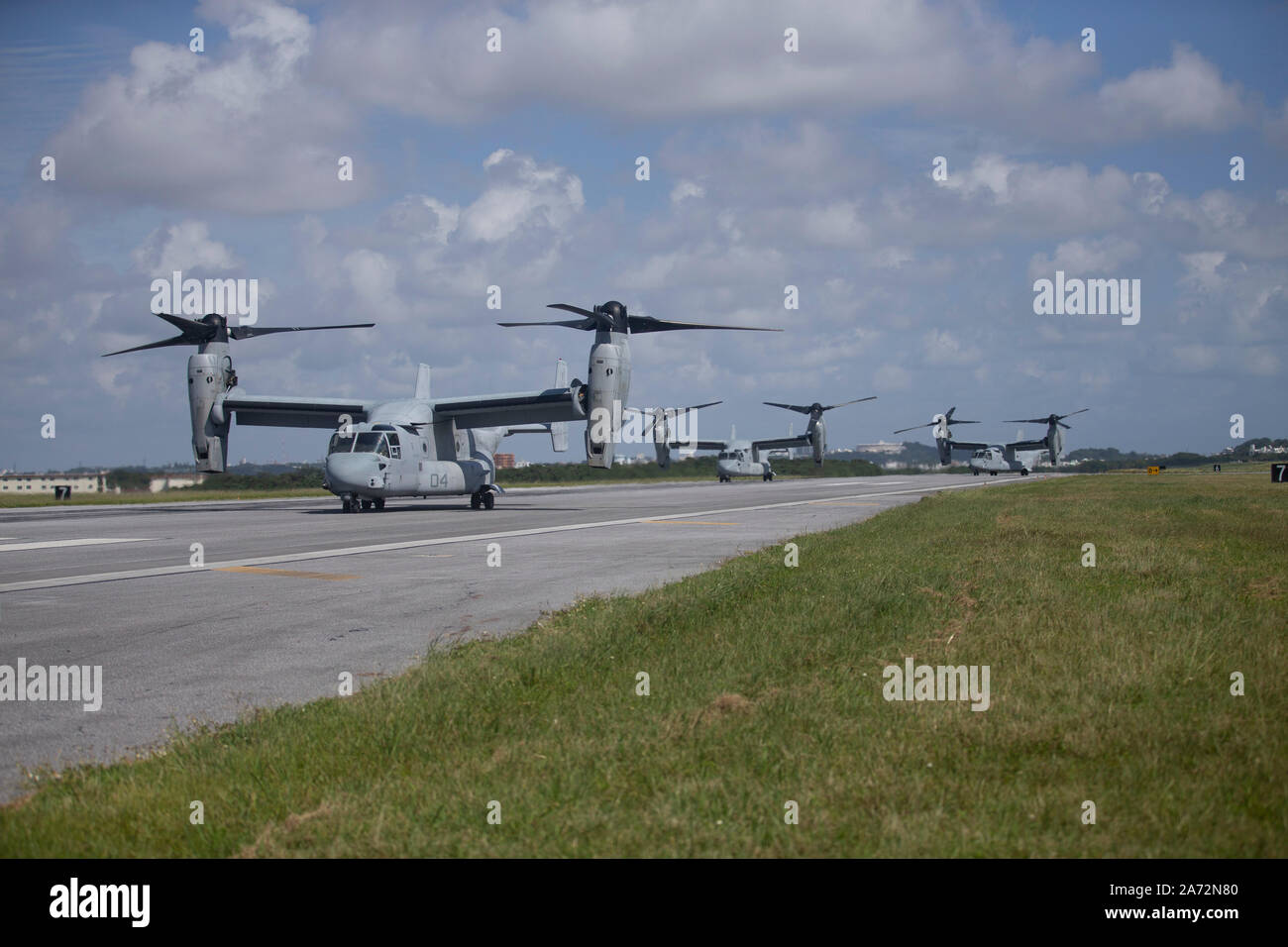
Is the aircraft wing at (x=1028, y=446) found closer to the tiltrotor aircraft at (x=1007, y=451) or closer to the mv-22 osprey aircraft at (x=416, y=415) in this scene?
the tiltrotor aircraft at (x=1007, y=451)

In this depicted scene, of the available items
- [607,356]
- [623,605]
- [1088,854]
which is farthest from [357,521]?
[1088,854]

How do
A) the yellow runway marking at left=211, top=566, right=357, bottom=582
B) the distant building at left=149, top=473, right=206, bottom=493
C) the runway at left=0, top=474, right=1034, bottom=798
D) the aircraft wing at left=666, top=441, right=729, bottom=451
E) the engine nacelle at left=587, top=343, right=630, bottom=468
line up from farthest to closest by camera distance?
the aircraft wing at left=666, top=441, right=729, bottom=451 < the distant building at left=149, top=473, right=206, bottom=493 < the engine nacelle at left=587, top=343, right=630, bottom=468 < the yellow runway marking at left=211, top=566, right=357, bottom=582 < the runway at left=0, top=474, right=1034, bottom=798

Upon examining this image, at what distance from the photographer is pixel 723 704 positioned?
609 centimetres

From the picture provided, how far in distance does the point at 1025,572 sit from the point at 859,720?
724 centimetres

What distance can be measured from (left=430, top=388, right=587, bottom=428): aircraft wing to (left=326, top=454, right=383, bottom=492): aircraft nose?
14.6 ft

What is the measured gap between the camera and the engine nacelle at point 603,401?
3466 centimetres

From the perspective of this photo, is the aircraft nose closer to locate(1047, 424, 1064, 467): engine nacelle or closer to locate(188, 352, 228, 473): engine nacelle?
locate(188, 352, 228, 473): engine nacelle

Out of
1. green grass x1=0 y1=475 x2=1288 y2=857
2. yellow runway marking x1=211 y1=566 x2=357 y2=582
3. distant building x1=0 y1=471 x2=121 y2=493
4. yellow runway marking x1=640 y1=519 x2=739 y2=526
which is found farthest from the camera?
distant building x1=0 y1=471 x2=121 y2=493

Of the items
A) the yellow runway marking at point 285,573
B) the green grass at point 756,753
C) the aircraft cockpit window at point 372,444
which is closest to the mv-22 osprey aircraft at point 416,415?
the aircraft cockpit window at point 372,444

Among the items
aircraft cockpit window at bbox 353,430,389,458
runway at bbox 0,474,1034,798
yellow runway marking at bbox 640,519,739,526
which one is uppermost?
aircraft cockpit window at bbox 353,430,389,458

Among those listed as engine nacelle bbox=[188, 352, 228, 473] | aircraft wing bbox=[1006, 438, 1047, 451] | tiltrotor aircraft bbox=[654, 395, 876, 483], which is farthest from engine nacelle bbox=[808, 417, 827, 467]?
engine nacelle bbox=[188, 352, 228, 473]

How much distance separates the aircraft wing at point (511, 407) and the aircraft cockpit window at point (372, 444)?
12.0ft

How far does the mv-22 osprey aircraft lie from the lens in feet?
106

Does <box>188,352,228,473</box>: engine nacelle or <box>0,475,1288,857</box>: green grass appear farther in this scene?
<box>188,352,228,473</box>: engine nacelle
